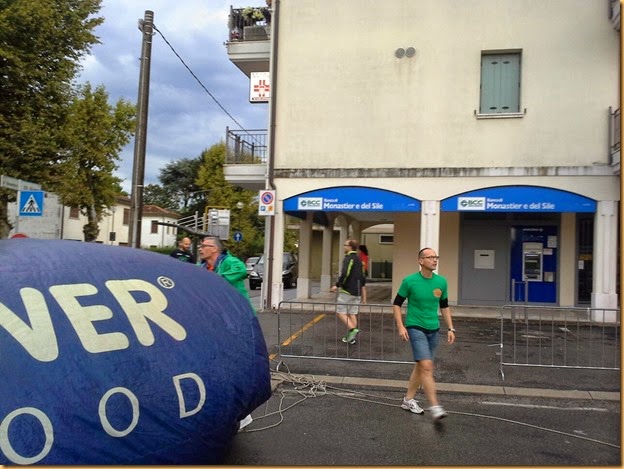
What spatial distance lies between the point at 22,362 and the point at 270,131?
11.7m

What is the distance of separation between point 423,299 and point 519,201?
8074 mm

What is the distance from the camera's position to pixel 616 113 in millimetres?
12023

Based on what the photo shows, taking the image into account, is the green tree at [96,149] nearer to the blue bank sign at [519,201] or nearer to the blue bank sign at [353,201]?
the blue bank sign at [353,201]

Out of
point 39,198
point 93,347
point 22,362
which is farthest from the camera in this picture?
point 39,198

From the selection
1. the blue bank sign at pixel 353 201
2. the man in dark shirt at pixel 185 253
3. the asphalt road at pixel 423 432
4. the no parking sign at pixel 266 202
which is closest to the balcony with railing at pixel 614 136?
the blue bank sign at pixel 353 201

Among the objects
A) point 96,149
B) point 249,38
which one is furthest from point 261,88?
point 96,149

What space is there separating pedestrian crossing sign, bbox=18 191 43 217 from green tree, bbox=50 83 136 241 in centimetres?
2058

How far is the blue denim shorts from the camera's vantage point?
5352 millimetres

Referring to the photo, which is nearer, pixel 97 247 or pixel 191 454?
pixel 191 454

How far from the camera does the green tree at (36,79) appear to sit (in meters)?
15.9

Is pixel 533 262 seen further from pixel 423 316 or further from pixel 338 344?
pixel 423 316

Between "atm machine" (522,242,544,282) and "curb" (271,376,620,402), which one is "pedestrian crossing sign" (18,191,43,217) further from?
"atm machine" (522,242,544,282)

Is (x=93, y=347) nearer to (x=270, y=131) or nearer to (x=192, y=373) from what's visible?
(x=192, y=373)

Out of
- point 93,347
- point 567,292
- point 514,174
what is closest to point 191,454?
point 93,347
